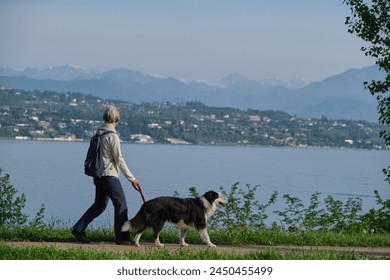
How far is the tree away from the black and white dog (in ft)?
30.3

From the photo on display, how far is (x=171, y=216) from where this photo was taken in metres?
11.5

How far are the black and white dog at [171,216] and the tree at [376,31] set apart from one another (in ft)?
30.3

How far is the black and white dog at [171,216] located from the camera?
37.7 ft

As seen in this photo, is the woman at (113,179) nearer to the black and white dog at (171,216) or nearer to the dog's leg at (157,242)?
the black and white dog at (171,216)

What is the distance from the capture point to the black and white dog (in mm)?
11500

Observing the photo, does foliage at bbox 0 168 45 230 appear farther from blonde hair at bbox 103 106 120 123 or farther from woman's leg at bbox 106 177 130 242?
blonde hair at bbox 103 106 120 123

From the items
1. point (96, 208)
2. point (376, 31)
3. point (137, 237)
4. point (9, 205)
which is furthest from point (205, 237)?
point (9, 205)

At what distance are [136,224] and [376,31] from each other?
10426 millimetres

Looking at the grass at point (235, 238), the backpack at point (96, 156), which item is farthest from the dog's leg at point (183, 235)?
the backpack at point (96, 156)

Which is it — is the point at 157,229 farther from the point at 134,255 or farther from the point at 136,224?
the point at 134,255

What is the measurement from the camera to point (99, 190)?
11.9 m

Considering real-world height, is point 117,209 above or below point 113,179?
below
